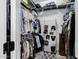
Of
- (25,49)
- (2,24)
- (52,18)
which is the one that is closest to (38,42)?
(25,49)

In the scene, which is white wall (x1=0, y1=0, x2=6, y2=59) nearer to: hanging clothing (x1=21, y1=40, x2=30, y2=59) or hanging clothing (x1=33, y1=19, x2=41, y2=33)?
hanging clothing (x1=21, y1=40, x2=30, y2=59)

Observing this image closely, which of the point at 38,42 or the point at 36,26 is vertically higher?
the point at 36,26

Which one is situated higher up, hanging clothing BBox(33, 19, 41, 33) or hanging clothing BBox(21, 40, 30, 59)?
hanging clothing BBox(33, 19, 41, 33)

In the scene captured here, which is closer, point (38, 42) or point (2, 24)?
point (2, 24)

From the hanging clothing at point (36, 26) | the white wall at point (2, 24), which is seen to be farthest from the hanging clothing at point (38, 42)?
the white wall at point (2, 24)

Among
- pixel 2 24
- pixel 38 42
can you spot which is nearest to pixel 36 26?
pixel 38 42

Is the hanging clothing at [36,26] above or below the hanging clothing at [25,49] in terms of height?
above

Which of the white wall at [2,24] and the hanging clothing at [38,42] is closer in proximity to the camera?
the white wall at [2,24]

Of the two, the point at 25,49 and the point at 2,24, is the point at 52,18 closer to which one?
the point at 25,49

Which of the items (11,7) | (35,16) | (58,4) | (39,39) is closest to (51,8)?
(58,4)

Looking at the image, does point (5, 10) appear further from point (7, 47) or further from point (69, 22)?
point (69, 22)

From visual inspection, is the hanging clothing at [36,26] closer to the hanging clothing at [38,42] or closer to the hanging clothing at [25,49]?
the hanging clothing at [38,42]

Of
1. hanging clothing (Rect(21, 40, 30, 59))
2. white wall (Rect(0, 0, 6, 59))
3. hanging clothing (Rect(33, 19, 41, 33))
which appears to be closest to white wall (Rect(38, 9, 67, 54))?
hanging clothing (Rect(33, 19, 41, 33))

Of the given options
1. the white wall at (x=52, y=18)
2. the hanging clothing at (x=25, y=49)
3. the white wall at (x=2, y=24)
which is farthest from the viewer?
the white wall at (x=52, y=18)
